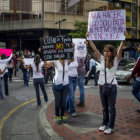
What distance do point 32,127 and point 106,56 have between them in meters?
2.55

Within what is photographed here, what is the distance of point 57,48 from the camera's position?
5926 mm

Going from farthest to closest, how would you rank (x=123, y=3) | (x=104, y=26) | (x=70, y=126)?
1. (x=123, y=3)
2. (x=104, y=26)
3. (x=70, y=126)

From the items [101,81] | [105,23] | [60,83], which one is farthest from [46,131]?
[105,23]

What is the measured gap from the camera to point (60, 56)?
5.82 m

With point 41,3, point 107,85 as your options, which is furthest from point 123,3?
point 107,85

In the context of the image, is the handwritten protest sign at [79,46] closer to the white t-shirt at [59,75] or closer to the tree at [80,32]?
the white t-shirt at [59,75]

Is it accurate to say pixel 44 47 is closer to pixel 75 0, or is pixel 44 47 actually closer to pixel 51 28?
pixel 51 28

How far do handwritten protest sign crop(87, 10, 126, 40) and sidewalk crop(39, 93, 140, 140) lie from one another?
207 centimetres

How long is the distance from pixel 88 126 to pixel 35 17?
113ft

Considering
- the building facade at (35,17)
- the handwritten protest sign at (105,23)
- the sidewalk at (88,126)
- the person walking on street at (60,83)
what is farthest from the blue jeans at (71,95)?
the building facade at (35,17)

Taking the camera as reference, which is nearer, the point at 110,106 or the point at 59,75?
the point at 110,106

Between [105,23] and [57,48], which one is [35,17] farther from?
[57,48]

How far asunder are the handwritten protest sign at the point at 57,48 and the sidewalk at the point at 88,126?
1.59m

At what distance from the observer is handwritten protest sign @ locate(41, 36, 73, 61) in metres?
5.83
